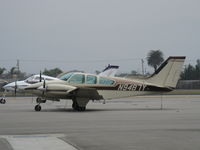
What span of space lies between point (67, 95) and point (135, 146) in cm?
1435

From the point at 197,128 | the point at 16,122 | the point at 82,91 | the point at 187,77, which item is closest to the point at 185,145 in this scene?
the point at 197,128

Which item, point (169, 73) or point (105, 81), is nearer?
point (105, 81)

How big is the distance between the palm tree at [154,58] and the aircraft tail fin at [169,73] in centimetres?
13055

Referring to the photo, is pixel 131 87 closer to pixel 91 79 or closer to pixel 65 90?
pixel 91 79

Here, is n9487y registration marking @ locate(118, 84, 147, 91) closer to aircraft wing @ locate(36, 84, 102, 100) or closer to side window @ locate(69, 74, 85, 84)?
aircraft wing @ locate(36, 84, 102, 100)

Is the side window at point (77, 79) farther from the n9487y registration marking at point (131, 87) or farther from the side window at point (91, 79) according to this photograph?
the n9487y registration marking at point (131, 87)

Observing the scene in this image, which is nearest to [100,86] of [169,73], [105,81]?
[105,81]

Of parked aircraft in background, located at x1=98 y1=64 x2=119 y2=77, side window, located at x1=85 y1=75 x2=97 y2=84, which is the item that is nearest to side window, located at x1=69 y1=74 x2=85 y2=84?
side window, located at x1=85 y1=75 x2=97 y2=84

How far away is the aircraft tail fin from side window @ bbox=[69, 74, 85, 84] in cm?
443

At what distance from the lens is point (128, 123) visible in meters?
16.4

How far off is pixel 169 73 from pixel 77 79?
6.05 m

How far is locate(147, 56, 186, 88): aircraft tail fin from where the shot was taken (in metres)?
26.2

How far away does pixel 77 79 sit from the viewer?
25.0m

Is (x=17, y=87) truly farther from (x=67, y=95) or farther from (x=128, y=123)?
(x=128, y=123)
